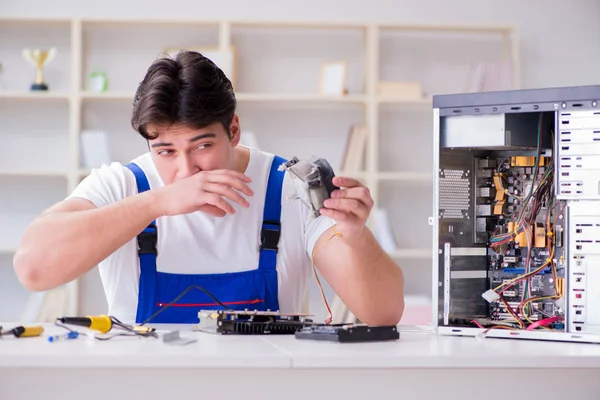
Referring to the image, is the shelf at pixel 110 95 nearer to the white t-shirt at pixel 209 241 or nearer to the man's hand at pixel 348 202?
the white t-shirt at pixel 209 241

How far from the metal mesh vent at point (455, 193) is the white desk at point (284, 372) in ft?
1.34

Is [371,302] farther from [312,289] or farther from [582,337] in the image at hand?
[312,289]

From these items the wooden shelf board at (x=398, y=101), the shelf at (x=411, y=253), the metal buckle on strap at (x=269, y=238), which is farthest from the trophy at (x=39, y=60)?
the metal buckle on strap at (x=269, y=238)

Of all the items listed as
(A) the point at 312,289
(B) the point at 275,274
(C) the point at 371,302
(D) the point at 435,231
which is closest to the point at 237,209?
(B) the point at 275,274

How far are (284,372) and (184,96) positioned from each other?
2.74 feet

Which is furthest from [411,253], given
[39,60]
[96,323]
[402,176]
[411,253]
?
[96,323]

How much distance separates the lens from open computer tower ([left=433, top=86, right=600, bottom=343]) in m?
1.44

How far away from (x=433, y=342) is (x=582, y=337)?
0.89 feet

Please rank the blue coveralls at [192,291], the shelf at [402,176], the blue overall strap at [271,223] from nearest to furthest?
the blue coveralls at [192,291] → the blue overall strap at [271,223] → the shelf at [402,176]

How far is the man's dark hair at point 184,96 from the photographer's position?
173 centimetres

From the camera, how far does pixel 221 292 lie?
5.95ft

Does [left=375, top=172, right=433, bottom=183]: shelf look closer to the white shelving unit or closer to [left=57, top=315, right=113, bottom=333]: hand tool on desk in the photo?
the white shelving unit

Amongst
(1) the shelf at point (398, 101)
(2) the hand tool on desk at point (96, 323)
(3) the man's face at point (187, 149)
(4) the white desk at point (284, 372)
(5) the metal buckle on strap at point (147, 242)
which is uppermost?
(1) the shelf at point (398, 101)

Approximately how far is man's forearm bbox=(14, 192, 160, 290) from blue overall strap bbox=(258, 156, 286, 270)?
0.35m
